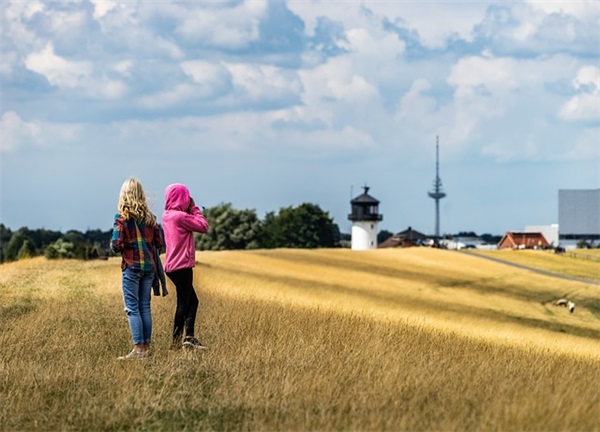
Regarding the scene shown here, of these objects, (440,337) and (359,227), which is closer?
(440,337)

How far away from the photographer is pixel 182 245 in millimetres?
15461

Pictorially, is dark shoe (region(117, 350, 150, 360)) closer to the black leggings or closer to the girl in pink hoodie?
the girl in pink hoodie

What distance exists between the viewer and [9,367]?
46.0 ft

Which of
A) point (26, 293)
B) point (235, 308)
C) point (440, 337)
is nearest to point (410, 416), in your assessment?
point (440, 337)

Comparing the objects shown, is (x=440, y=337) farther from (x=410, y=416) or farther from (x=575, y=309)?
(x=575, y=309)

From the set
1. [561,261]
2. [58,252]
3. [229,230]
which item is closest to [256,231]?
[229,230]

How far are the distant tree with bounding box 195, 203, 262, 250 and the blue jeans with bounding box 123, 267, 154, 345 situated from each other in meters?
123

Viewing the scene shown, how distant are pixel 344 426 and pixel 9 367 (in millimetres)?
6263

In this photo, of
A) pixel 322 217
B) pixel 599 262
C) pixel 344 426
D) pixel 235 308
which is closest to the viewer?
pixel 344 426

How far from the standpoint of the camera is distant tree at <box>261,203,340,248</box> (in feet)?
478

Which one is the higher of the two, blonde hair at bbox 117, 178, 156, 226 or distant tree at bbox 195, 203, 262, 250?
distant tree at bbox 195, 203, 262, 250

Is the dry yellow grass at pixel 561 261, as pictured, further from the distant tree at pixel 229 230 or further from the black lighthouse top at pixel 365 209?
the distant tree at pixel 229 230

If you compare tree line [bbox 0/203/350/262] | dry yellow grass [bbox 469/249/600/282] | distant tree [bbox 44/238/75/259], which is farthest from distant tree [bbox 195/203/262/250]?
distant tree [bbox 44/238/75/259]

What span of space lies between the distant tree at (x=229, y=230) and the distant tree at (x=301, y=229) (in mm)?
3020
